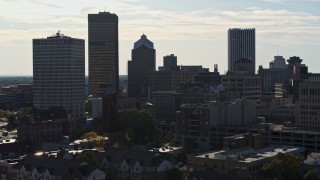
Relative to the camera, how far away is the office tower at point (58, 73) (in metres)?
186

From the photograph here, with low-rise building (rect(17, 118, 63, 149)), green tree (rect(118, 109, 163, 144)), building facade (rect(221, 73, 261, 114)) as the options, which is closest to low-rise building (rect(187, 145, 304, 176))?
green tree (rect(118, 109, 163, 144))

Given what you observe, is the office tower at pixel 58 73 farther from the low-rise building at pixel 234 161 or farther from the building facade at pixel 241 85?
the low-rise building at pixel 234 161

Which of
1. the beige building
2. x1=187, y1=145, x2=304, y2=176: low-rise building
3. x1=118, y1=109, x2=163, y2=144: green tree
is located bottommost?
x1=187, y1=145, x2=304, y2=176: low-rise building

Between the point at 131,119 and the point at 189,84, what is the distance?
31.6 m

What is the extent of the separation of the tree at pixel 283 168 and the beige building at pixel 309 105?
46490 millimetres

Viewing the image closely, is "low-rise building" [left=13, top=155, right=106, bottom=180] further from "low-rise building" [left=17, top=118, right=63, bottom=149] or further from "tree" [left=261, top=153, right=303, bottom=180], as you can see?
"low-rise building" [left=17, top=118, right=63, bottom=149]

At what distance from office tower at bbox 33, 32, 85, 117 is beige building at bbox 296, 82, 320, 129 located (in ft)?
264

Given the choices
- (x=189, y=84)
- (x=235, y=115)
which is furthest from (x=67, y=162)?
(x=189, y=84)

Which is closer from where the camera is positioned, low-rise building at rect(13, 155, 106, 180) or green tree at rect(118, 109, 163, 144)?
low-rise building at rect(13, 155, 106, 180)

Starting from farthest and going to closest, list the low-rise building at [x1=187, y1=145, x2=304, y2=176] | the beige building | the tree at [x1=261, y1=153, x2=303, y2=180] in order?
the beige building
the low-rise building at [x1=187, y1=145, x2=304, y2=176]
the tree at [x1=261, y1=153, x2=303, y2=180]

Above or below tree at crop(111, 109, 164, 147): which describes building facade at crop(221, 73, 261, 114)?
above

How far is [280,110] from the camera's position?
550 feet

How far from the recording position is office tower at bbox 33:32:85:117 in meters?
186

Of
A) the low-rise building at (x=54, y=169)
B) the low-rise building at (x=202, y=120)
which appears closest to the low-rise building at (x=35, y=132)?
the low-rise building at (x=202, y=120)
